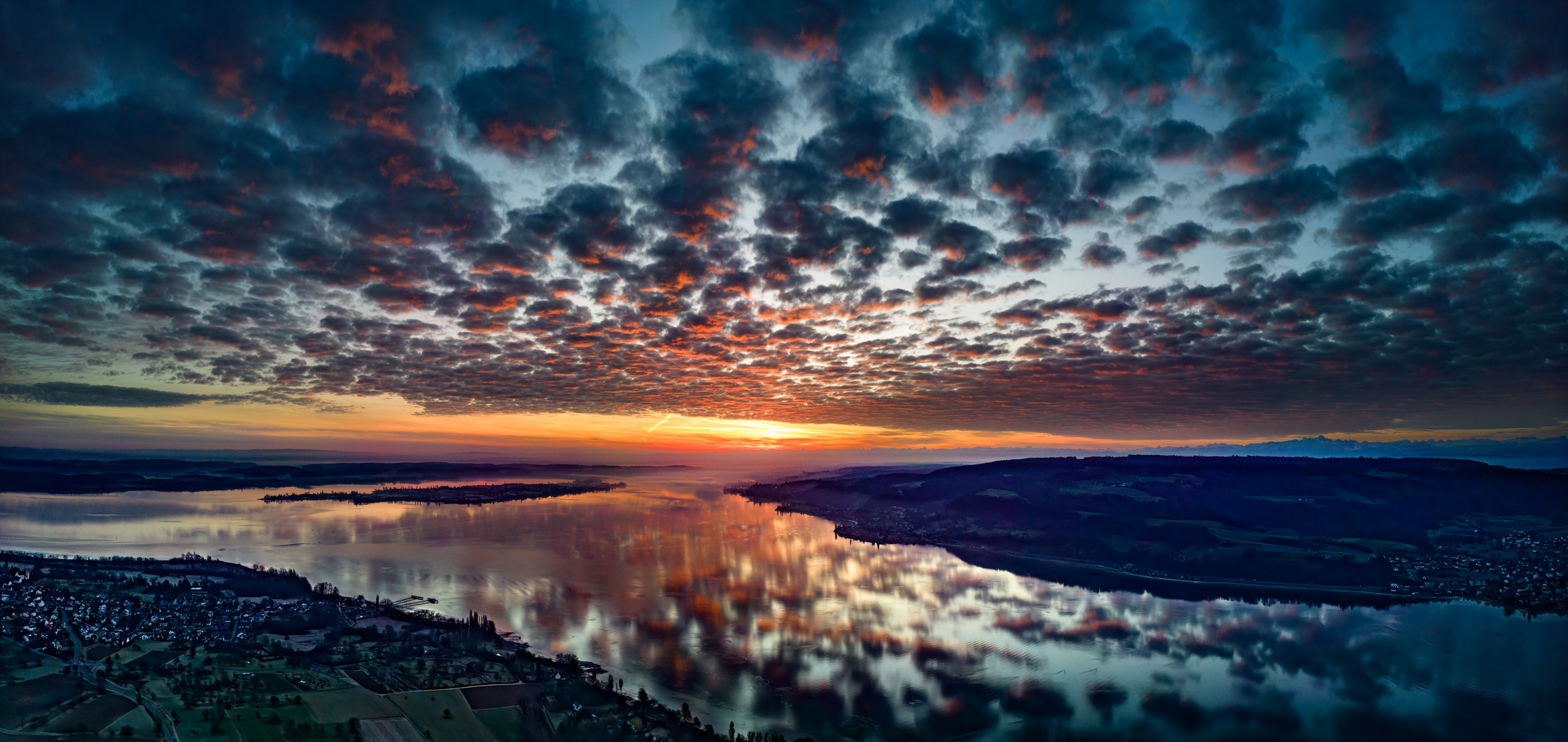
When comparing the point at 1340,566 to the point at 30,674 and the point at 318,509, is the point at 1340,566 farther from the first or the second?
the point at 318,509

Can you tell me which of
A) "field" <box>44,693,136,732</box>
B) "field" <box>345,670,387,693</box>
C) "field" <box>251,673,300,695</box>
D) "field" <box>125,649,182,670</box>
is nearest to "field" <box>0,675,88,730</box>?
"field" <box>44,693,136,732</box>

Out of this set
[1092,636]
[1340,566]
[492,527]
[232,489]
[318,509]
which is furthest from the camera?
[232,489]

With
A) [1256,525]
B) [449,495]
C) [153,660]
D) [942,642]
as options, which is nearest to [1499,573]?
[1256,525]

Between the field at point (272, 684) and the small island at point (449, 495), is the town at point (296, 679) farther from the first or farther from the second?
the small island at point (449, 495)

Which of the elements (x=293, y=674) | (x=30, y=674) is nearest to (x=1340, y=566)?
(x=293, y=674)

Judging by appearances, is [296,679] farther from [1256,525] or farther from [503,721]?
[1256,525]

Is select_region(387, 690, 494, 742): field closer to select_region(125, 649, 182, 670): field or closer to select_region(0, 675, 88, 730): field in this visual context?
select_region(0, 675, 88, 730): field

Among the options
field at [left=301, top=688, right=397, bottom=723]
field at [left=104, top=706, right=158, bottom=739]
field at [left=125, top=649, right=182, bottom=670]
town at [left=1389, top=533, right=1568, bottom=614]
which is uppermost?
field at [left=104, top=706, right=158, bottom=739]
